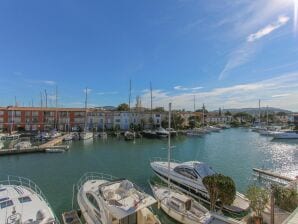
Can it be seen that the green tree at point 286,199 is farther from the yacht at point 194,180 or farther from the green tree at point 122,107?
the green tree at point 122,107

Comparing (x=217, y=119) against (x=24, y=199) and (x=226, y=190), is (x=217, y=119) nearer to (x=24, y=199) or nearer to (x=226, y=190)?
(x=226, y=190)

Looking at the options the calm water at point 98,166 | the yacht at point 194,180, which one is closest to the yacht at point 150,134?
the calm water at point 98,166

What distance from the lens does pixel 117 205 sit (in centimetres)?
1031

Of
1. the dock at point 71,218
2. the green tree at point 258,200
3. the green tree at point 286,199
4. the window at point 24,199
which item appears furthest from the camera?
the dock at point 71,218

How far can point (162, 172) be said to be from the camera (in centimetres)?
1983

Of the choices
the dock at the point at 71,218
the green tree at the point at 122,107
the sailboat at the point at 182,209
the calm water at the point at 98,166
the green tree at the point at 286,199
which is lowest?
the calm water at the point at 98,166

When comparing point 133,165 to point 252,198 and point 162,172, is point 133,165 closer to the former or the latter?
point 162,172

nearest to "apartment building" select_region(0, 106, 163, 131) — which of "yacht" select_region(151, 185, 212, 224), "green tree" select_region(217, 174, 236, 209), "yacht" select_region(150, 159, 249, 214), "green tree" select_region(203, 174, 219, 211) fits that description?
"yacht" select_region(150, 159, 249, 214)

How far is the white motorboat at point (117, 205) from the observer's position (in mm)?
9978

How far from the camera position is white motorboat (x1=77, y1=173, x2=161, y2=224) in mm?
9978

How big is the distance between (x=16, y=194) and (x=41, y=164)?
54.2ft

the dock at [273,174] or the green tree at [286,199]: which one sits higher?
the green tree at [286,199]

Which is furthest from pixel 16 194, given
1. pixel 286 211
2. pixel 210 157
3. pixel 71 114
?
pixel 71 114

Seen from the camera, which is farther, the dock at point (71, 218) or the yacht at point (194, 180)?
the yacht at point (194, 180)
